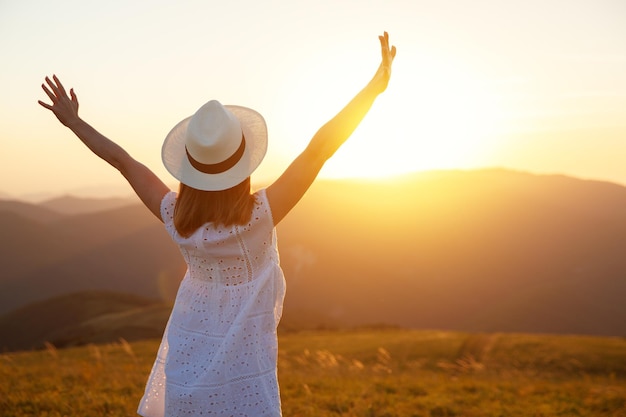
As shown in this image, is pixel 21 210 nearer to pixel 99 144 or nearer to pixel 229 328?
pixel 99 144

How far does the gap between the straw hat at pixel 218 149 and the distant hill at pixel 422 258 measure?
89.8 metres

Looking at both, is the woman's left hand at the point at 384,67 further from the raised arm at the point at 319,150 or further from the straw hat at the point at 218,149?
the straw hat at the point at 218,149

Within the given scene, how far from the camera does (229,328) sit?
10.8ft

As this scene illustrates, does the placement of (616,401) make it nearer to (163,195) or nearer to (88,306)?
(163,195)

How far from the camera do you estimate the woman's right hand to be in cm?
404

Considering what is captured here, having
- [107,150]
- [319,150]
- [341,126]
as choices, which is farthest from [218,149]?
[107,150]

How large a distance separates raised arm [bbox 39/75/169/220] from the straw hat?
231mm

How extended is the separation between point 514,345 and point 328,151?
71.5 feet

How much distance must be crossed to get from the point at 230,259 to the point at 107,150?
3.95 ft

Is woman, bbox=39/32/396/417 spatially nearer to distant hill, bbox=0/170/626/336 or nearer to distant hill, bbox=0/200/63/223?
distant hill, bbox=0/170/626/336

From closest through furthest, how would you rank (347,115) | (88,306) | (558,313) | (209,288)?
1. (347,115)
2. (209,288)
3. (88,306)
4. (558,313)

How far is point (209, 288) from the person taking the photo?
135 inches

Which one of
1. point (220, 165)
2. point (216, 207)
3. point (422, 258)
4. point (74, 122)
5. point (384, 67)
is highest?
point (384, 67)

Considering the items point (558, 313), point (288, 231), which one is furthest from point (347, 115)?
point (288, 231)
